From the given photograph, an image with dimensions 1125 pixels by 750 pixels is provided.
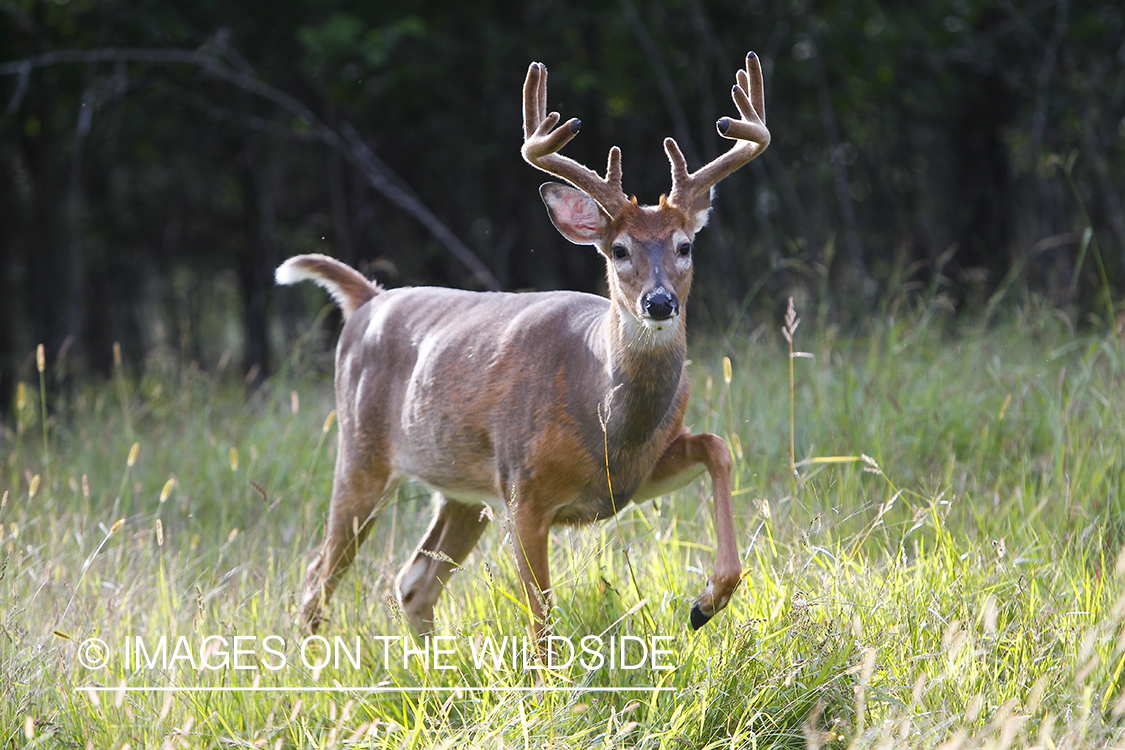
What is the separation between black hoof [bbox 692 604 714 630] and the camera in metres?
2.92

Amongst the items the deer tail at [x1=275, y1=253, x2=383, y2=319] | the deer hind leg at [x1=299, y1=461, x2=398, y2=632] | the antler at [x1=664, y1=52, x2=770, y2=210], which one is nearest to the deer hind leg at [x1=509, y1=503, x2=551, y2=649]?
the deer hind leg at [x1=299, y1=461, x2=398, y2=632]

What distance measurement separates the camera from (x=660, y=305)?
3.23 metres

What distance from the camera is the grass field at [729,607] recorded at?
8.98 feet

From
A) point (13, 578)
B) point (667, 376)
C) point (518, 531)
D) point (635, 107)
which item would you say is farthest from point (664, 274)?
point (635, 107)

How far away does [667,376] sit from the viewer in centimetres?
352

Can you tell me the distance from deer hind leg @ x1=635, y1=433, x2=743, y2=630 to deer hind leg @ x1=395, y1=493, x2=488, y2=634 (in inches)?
37.0

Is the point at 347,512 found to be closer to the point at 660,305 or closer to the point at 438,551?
the point at 438,551

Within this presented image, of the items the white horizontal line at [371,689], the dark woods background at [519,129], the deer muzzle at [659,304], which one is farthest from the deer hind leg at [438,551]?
the dark woods background at [519,129]

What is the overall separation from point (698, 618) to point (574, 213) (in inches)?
55.0

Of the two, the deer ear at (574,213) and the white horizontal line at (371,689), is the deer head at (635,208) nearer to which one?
the deer ear at (574,213)

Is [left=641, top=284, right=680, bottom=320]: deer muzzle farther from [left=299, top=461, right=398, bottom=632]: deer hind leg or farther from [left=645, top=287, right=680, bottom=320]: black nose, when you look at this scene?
[left=299, top=461, right=398, bottom=632]: deer hind leg

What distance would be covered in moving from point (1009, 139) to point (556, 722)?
36.7ft

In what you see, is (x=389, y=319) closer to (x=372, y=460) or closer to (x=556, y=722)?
(x=372, y=460)

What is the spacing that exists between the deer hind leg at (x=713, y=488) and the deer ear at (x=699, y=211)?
2.26 feet
